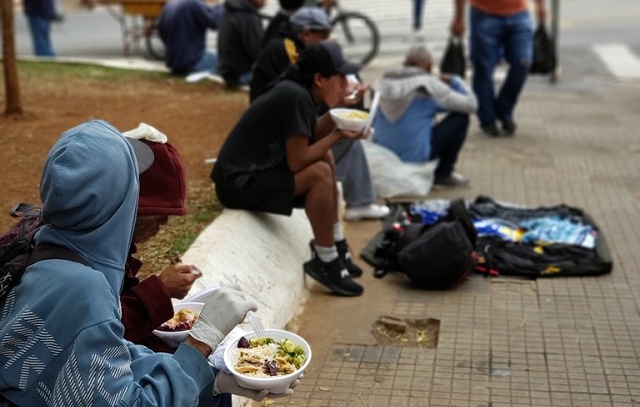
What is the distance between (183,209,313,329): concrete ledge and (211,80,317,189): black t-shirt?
257 millimetres

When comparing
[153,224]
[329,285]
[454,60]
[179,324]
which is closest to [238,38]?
[454,60]

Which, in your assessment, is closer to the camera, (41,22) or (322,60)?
(322,60)

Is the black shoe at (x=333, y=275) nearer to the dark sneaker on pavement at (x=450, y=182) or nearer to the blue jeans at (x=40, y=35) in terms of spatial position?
the dark sneaker on pavement at (x=450, y=182)

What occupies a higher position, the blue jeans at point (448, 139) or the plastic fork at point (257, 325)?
the plastic fork at point (257, 325)

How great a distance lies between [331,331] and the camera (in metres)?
5.09

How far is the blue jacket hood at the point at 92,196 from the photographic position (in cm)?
246

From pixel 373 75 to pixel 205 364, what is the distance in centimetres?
1012

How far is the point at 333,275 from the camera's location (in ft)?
18.2

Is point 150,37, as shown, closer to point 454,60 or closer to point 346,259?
point 454,60

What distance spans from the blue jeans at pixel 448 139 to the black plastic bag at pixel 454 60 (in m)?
2.03

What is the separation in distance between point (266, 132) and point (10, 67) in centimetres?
327

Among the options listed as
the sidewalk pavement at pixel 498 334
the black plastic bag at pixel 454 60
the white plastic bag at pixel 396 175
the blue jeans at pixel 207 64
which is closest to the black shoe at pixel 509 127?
the black plastic bag at pixel 454 60

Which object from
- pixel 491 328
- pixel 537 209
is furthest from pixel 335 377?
pixel 537 209

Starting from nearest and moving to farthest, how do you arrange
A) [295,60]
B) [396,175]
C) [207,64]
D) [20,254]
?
[20,254]
[295,60]
[396,175]
[207,64]
